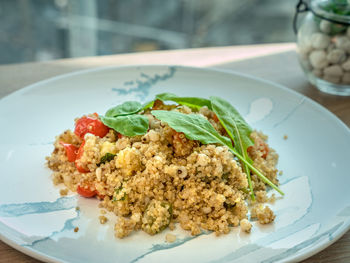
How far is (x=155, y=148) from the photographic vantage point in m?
1.16

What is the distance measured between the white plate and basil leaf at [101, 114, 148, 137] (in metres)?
0.21

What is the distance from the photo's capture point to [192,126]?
117 cm

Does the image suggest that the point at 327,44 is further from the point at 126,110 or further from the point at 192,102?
the point at 126,110

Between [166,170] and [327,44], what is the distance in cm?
92

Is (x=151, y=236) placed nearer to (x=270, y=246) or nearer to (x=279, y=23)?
(x=270, y=246)

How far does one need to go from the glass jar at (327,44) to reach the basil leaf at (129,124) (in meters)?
0.82

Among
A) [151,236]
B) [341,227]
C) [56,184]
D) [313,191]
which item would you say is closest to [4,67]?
[56,184]

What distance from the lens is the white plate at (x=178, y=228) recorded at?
39.4 inches

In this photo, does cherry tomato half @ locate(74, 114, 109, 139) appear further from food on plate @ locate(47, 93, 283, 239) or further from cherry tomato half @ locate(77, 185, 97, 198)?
cherry tomato half @ locate(77, 185, 97, 198)

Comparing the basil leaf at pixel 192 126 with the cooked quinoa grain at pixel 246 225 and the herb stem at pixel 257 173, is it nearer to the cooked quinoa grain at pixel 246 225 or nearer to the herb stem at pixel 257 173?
the herb stem at pixel 257 173

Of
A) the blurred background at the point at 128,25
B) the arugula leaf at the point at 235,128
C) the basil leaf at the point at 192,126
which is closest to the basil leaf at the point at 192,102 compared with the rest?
the arugula leaf at the point at 235,128

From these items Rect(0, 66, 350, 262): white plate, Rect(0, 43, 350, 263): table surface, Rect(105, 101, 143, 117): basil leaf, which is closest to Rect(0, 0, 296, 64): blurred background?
Rect(0, 43, 350, 263): table surface

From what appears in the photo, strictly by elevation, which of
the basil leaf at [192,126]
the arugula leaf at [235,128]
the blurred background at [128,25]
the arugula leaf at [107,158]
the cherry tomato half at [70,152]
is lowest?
the blurred background at [128,25]

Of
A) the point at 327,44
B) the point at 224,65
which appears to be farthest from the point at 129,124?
the point at 224,65
